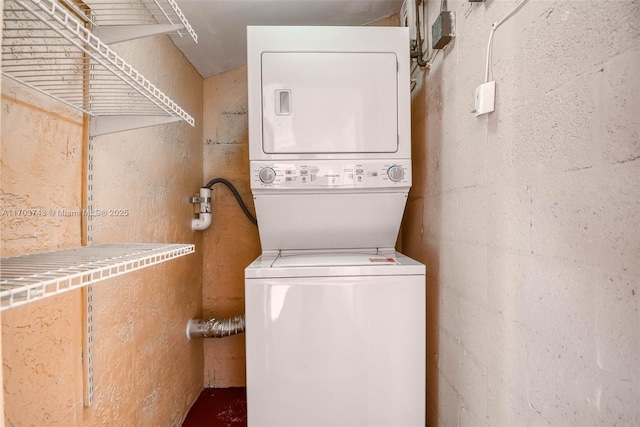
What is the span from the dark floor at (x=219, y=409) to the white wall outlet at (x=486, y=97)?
1.89 meters

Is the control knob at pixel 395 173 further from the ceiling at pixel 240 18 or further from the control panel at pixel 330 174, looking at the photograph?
the ceiling at pixel 240 18

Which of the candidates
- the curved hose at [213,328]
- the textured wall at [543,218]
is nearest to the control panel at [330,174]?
the textured wall at [543,218]

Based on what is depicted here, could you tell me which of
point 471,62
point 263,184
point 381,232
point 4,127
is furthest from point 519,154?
point 4,127

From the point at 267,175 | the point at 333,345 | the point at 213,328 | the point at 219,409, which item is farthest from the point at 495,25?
the point at 219,409

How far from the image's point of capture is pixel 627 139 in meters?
0.63

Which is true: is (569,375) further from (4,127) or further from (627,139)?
(4,127)

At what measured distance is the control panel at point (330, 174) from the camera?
146cm

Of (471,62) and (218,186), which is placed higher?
(471,62)

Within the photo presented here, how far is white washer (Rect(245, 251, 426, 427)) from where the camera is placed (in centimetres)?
131

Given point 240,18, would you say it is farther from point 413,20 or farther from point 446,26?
point 446,26

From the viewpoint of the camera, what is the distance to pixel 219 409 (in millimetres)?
1974

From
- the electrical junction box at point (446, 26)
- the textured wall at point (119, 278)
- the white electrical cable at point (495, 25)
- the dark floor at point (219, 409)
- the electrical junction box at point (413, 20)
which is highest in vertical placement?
the electrical junction box at point (413, 20)

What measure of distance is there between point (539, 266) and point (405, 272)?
53cm

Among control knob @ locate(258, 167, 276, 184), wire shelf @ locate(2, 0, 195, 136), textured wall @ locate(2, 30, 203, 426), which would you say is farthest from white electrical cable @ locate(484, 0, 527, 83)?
textured wall @ locate(2, 30, 203, 426)
